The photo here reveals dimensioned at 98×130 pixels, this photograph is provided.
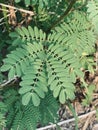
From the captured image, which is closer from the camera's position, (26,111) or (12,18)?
(26,111)

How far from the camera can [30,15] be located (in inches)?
86.6

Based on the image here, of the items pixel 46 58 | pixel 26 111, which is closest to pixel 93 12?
pixel 46 58

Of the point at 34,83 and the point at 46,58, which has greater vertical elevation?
the point at 46,58

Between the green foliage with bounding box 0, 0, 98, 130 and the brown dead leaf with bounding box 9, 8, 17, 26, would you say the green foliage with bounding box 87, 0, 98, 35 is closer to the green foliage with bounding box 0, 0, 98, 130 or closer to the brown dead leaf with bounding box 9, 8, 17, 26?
the green foliage with bounding box 0, 0, 98, 130

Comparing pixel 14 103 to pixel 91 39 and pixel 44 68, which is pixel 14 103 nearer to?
pixel 44 68

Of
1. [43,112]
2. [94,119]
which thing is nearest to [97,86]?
[94,119]

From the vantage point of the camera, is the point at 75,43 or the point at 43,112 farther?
the point at 43,112

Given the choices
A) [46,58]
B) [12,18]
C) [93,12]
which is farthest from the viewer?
[12,18]

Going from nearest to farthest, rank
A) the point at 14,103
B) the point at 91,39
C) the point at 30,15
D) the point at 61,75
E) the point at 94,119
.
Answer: the point at 61,75 < the point at 91,39 < the point at 14,103 < the point at 30,15 < the point at 94,119

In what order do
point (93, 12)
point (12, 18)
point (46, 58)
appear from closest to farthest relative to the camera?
1. point (93, 12)
2. point (46, 58)
3. point (12, 18)

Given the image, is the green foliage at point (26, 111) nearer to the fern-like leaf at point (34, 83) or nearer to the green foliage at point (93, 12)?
the fern-like leaf at point (34, 83)

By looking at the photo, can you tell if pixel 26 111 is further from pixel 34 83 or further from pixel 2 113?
pixel 34 83

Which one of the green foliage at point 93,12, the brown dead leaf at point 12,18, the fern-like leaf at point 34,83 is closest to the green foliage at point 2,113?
the fern-like leaf at point 34,83

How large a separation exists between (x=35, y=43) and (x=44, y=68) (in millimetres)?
143
